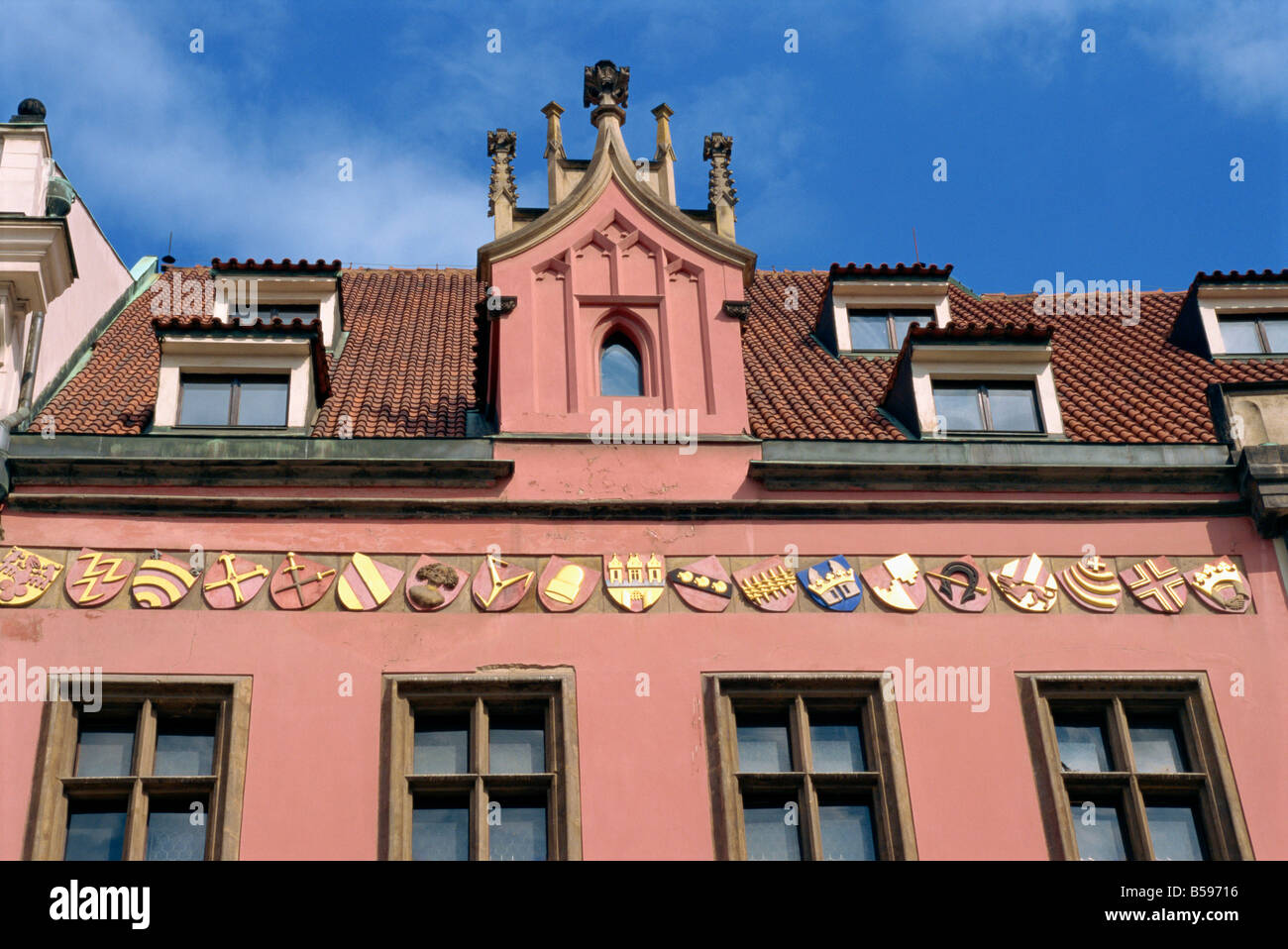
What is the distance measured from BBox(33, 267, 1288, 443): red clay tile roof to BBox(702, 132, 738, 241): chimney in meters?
1.63

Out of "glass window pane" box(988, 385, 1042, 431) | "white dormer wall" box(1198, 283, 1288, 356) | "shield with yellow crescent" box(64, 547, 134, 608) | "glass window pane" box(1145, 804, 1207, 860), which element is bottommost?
"glass window pane" box(1145, 804, 1207, 860)

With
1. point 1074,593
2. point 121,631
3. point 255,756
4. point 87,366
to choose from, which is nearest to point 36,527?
point 121,631

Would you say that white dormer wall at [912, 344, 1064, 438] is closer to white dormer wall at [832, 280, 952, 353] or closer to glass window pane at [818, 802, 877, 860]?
white dormer wall at [832, 280, 952, 353]

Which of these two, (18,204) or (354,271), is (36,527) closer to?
(18,204)

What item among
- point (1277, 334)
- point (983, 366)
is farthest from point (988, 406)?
point (1277, 334)

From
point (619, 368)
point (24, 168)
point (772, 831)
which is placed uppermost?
point (24, 168)

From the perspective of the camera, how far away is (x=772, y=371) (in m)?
17.9

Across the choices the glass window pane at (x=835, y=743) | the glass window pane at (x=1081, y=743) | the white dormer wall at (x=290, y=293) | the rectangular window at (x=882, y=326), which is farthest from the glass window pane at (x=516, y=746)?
the rectangular window at (x=882, y=326)

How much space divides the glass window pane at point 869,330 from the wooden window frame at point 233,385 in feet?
20.2

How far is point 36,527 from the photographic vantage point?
1389 cm

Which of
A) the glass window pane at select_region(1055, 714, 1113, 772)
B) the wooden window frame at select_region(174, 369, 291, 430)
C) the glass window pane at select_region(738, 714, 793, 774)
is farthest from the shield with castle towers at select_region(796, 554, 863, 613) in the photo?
the wooden window frame at select_region(174, 369, 291, 430)

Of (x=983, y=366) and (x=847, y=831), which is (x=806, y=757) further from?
(x=983, y=366)

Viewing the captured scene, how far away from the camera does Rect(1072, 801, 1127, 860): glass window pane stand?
1307 cm

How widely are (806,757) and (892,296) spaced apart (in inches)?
289
